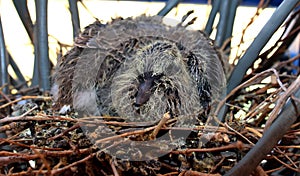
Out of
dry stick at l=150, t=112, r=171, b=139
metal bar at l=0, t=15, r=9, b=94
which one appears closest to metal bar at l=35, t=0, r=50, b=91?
metal bar at l=0, t=15, r=9, b=94

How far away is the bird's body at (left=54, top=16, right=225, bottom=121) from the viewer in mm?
485

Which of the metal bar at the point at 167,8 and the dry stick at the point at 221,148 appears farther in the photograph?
the metal bar at the point at 167,8

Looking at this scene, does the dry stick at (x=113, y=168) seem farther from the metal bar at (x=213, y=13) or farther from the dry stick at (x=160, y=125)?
the metal bar at (x=213, y=13)

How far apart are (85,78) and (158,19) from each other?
14 centimetres

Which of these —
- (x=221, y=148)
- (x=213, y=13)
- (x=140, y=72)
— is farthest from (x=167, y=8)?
(x=221, y=148)

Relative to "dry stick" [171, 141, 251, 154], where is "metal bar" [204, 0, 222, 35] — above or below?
above

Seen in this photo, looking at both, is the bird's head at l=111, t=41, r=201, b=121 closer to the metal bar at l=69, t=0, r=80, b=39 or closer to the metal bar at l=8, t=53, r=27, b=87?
the metal bar at l=69, t=0, r=80, b=39

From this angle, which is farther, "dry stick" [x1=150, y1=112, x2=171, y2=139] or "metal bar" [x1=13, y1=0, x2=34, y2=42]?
"metal bar" [x1=13, y1=0, x2=34, y2=42]

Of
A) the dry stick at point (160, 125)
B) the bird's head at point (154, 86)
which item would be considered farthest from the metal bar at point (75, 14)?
the dry stick at point (160, 125)

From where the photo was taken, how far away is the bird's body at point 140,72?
0.49m

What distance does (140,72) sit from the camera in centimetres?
50

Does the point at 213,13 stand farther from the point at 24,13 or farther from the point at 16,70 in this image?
the point at 16,70

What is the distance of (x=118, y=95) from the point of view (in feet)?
1.61

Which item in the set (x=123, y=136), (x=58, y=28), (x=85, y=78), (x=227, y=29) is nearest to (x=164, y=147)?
(x=123, y=136)
